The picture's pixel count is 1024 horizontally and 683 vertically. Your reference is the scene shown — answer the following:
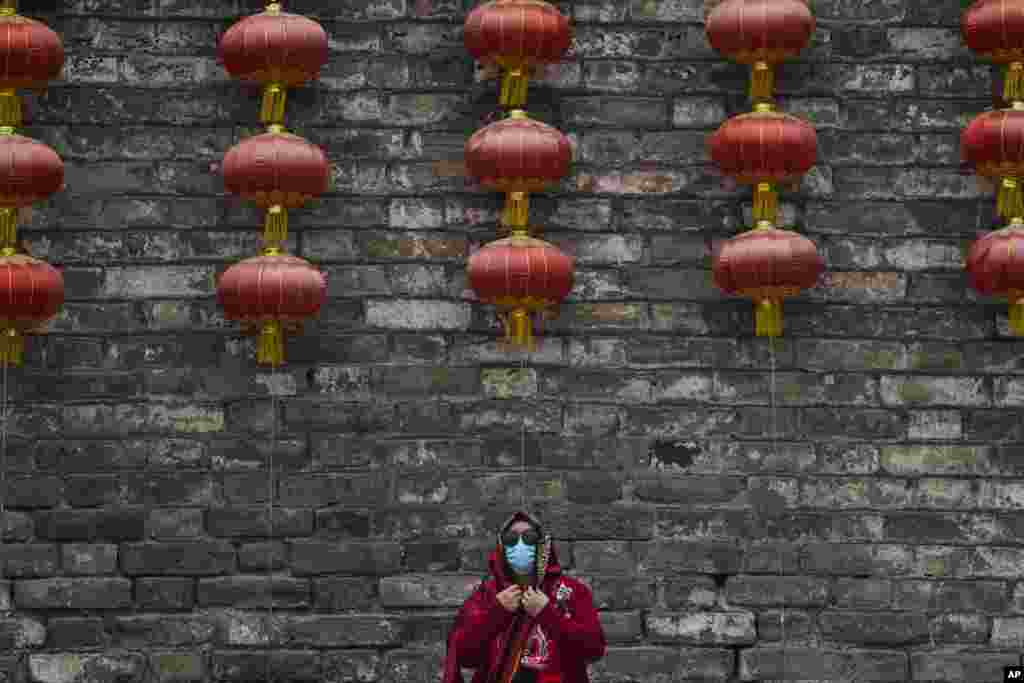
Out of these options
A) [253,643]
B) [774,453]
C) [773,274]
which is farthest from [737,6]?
[253,643]

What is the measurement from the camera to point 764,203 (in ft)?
29.7

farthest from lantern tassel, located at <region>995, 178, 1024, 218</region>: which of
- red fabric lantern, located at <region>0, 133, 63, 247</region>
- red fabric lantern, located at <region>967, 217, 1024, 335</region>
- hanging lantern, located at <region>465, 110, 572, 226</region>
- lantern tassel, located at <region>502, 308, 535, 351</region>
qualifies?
red fabric lantern, located at <region>0, 133, 63, 247</region>

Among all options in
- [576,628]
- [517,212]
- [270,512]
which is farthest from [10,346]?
[576,628]

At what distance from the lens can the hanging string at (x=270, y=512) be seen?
8930 mm

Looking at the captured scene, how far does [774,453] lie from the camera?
9062 mm

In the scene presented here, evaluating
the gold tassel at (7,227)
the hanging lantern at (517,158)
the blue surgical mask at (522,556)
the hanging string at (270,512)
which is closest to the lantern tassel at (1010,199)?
the hanging lantern at (517,158)

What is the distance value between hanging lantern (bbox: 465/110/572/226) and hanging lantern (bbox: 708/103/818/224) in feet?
2.14

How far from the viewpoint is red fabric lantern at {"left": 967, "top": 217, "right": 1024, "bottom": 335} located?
8844 millimetres

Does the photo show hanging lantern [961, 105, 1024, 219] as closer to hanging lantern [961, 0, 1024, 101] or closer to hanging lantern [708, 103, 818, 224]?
hanging lantern [961, 0, 1024, 101]

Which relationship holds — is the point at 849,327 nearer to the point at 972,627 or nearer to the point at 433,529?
the point at 972,627

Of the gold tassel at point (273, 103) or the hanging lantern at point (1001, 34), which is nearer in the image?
the hanging lantern at point (1001, 34)

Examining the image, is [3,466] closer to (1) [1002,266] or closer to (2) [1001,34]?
(1) [1002,266]

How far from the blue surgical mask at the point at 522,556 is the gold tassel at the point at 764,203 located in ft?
6.09

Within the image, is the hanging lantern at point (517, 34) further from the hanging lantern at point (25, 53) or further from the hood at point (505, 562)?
the hood at point (505, 562)
